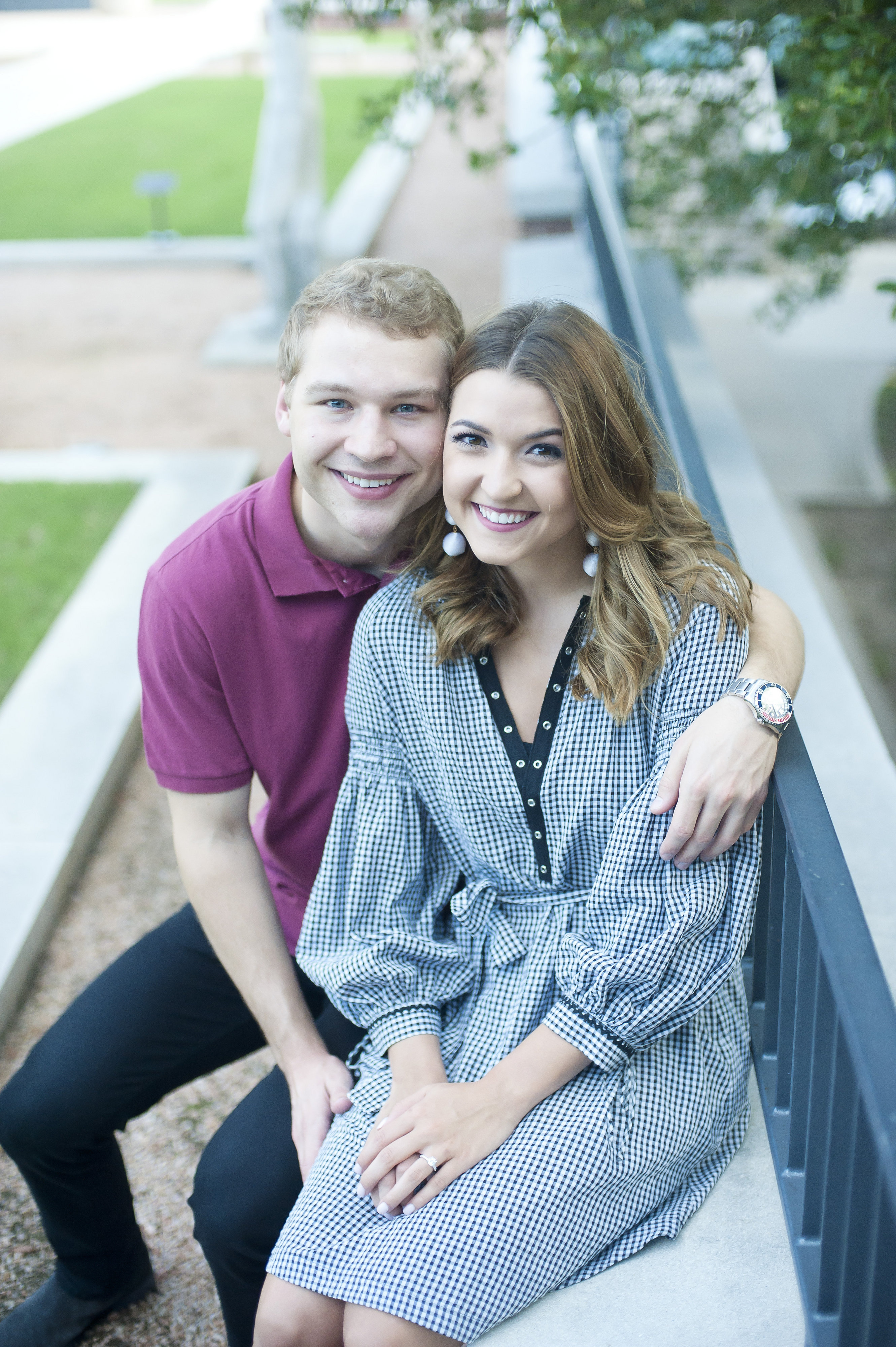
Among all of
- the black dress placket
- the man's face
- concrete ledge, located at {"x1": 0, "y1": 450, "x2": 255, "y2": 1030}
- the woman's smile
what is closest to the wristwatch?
the black dress placket

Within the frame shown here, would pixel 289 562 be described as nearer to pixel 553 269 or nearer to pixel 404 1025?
pixel 404 1025

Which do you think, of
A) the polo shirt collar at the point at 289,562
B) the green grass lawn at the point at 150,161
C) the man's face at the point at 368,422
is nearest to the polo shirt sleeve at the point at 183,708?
the polo shirt collar at the point at 289,562

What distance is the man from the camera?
1.96m

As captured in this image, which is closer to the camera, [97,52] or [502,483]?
[502,483]

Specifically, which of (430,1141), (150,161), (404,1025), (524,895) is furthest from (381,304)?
(150,161)

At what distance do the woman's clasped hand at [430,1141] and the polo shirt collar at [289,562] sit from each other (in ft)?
2.75

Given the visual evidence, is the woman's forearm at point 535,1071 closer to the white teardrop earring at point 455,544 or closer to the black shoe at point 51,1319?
the white teardrop earring at point 455,544

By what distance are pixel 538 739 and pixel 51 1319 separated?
1.45m

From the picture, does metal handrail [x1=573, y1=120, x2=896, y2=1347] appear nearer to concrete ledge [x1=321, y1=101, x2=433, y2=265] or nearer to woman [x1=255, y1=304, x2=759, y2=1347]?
woman [x1=255, y1=304, x2=759, y2=1347]

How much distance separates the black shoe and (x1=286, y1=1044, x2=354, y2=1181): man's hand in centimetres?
69

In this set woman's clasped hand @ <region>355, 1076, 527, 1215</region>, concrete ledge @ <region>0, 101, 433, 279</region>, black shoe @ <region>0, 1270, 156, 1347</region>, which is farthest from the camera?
concrete ledge @ <region>0, 101, 433, 279</region>

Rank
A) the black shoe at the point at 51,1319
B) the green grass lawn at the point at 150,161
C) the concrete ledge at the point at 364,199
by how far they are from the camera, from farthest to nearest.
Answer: the green grass lawn at the point at 150,161 < the concrete ledge at the point at 364,199 < the black shoe at the point at 51,1319

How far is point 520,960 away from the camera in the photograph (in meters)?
1.96

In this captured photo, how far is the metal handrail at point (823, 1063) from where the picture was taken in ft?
4.08
